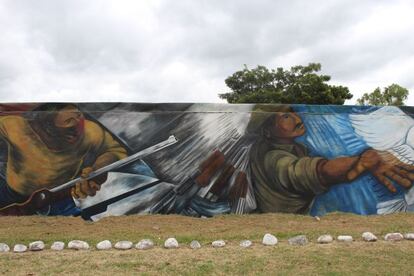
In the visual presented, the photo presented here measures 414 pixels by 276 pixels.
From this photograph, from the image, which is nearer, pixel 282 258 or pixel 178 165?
pixel 282 258

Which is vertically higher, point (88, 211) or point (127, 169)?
point (127, 169)

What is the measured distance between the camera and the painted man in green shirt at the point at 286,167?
825 cm

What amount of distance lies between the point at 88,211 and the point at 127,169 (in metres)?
0.95

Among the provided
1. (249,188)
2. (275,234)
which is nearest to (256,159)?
(249,188)

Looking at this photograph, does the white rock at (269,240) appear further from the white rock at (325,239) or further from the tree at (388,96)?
the tree at (388,96)

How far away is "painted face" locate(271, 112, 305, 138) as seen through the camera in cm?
835

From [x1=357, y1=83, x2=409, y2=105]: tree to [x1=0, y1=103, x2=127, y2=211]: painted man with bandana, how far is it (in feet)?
88.2

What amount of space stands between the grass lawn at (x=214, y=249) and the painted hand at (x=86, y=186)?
453mm

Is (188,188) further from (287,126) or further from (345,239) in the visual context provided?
(345,239)

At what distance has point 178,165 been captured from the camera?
8078mm

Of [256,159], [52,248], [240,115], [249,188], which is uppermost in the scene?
[240,115]

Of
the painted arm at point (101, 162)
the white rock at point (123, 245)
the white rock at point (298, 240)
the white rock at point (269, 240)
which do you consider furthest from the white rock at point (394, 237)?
the painted arm at point (101, 162)

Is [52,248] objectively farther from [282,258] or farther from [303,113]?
[303,113]

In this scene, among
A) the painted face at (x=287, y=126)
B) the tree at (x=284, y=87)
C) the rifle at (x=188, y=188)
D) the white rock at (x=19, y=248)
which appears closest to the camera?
the white rock at (x=19, y=248)
